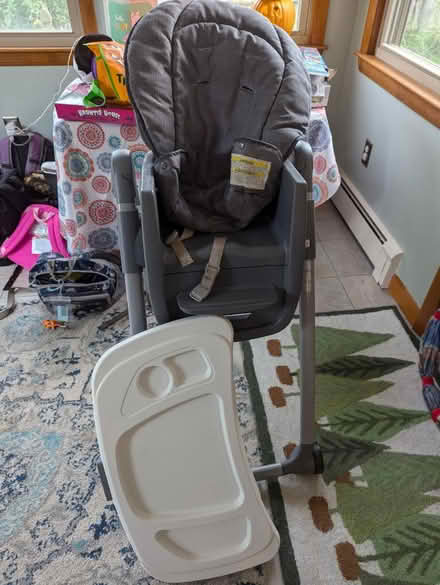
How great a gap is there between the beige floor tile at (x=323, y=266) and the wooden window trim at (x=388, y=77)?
71 centimetres

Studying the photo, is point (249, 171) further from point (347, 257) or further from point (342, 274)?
point (347, 257)

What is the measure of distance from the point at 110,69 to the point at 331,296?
1193 millimetres

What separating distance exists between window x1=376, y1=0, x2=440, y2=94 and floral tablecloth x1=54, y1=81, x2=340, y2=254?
1.40 feet

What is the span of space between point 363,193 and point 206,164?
1394 millimetres

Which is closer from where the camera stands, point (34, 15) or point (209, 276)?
point (209, 276)

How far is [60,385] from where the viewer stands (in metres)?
1.47

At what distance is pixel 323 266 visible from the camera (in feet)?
6.61

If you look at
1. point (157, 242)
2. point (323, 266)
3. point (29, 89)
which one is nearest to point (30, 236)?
point (29, 89)

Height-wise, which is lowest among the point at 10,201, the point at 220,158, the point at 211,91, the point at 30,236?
the point at 30,236

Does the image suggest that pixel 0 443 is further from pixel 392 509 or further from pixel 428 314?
pixel 428 314

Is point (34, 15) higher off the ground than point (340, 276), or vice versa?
point (34, 15)

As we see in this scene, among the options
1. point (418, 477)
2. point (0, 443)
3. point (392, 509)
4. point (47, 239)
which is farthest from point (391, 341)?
point (47, 239)

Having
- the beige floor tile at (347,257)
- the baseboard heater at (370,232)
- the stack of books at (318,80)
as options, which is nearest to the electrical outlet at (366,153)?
the baseboard heater at (370,232)

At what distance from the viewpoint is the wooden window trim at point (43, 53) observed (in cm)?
203
